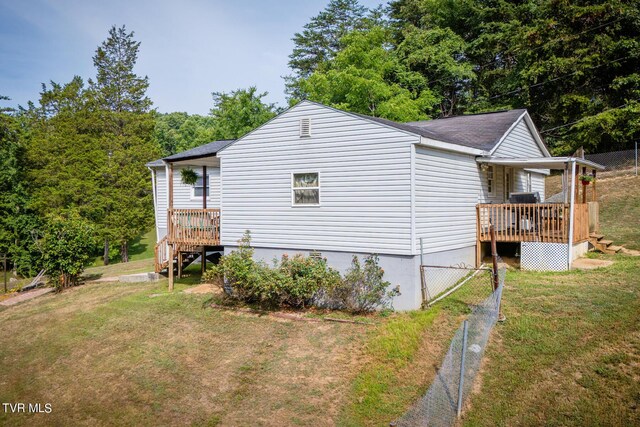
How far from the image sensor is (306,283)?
10469 mm

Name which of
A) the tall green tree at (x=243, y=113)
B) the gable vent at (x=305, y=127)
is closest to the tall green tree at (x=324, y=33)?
the tall green tree at (x=243, y=113)

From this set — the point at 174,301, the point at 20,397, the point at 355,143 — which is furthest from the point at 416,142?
the point at 20,397

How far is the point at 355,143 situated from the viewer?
10.6 m

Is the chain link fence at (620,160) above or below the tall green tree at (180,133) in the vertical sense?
below

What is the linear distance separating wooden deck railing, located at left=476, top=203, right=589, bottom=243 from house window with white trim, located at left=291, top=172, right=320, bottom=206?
192 inches

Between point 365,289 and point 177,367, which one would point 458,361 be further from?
point 177,367

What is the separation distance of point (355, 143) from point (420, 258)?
3.18m

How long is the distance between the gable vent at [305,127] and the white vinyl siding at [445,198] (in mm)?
3001

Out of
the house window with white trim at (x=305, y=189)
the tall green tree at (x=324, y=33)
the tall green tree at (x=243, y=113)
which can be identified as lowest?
the house window with white trim at (x=305, y=189)

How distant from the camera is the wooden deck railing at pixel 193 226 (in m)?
13.9

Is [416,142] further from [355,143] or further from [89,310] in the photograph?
[89,310]

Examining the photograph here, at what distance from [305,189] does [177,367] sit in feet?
17.4

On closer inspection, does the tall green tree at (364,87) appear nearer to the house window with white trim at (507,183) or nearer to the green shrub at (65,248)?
the house window with white trim at (507,183)

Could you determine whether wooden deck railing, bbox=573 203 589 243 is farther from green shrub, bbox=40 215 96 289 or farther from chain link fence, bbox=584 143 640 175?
green shrub, bbox=40 215 96 289
